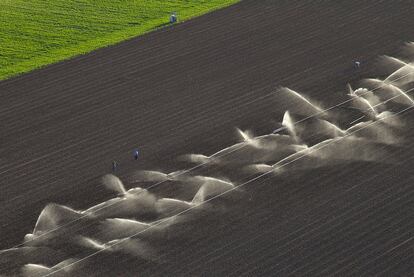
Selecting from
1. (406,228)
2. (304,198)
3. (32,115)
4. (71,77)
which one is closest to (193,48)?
(71,77)

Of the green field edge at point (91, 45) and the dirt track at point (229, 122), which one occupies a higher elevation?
the green field edge at point (91, 45)

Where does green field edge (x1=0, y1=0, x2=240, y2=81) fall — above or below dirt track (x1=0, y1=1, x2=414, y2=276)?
above

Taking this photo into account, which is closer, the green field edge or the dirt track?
the dirt track

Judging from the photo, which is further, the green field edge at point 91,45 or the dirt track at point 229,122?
the green field edge at point 91,45

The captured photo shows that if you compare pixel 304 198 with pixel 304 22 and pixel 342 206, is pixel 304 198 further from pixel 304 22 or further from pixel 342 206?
pixel 304 22
